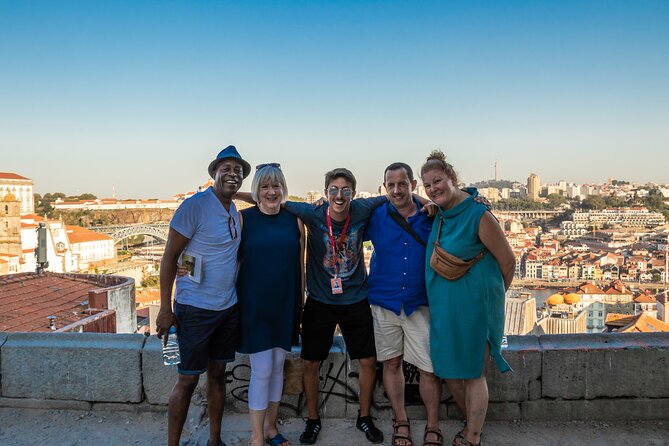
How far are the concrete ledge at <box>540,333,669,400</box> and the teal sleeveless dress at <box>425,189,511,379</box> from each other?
1.71ft

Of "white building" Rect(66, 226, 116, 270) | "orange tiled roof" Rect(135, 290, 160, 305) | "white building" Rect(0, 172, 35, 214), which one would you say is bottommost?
"orange tiled roof" Rect(135, 290, 160, 305)

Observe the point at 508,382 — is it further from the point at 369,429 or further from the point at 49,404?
the point at 49,404

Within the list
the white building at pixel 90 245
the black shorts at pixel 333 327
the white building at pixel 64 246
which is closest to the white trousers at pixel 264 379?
the black shorts at pixel 333 327

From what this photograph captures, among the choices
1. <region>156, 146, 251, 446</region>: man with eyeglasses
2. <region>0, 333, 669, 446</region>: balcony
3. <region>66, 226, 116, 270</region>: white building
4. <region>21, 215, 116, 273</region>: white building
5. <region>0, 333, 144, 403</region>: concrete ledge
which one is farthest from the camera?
<region>66, 226, 116, 270</region>: white building

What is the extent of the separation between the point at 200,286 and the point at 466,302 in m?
1.09

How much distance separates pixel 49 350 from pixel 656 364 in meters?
3.03

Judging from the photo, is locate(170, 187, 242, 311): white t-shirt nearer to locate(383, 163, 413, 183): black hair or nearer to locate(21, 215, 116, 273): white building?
locate(383, 163, 413, 183): black hair

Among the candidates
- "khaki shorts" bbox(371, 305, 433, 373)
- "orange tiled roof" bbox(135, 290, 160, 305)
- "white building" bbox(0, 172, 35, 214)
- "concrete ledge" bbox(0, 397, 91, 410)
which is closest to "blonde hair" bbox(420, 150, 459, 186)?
"khaki shorts" bbox(371, 305, 433, 373)

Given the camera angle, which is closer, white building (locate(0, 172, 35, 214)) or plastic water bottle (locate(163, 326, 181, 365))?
plastic water bottle (locate(163, 326, 181, 365))

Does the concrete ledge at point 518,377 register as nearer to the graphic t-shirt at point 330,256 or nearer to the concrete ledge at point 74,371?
the graphic t-shirt at point 330,256

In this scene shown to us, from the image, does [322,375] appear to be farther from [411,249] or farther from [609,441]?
[609,441]

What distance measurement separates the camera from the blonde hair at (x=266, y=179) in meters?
2.26

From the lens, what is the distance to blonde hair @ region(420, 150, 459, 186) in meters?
2.26

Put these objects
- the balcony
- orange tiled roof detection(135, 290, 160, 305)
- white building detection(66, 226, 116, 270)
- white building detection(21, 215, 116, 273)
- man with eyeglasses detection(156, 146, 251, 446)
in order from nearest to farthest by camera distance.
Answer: man with eyeglasses detection(156, 146, 251, 446) < the balcony < orange tiled roof detection(135, 290, 160, 305) < white building detection(21, 215, 116, 273) < white building detection(66, 226, 116, 270)
